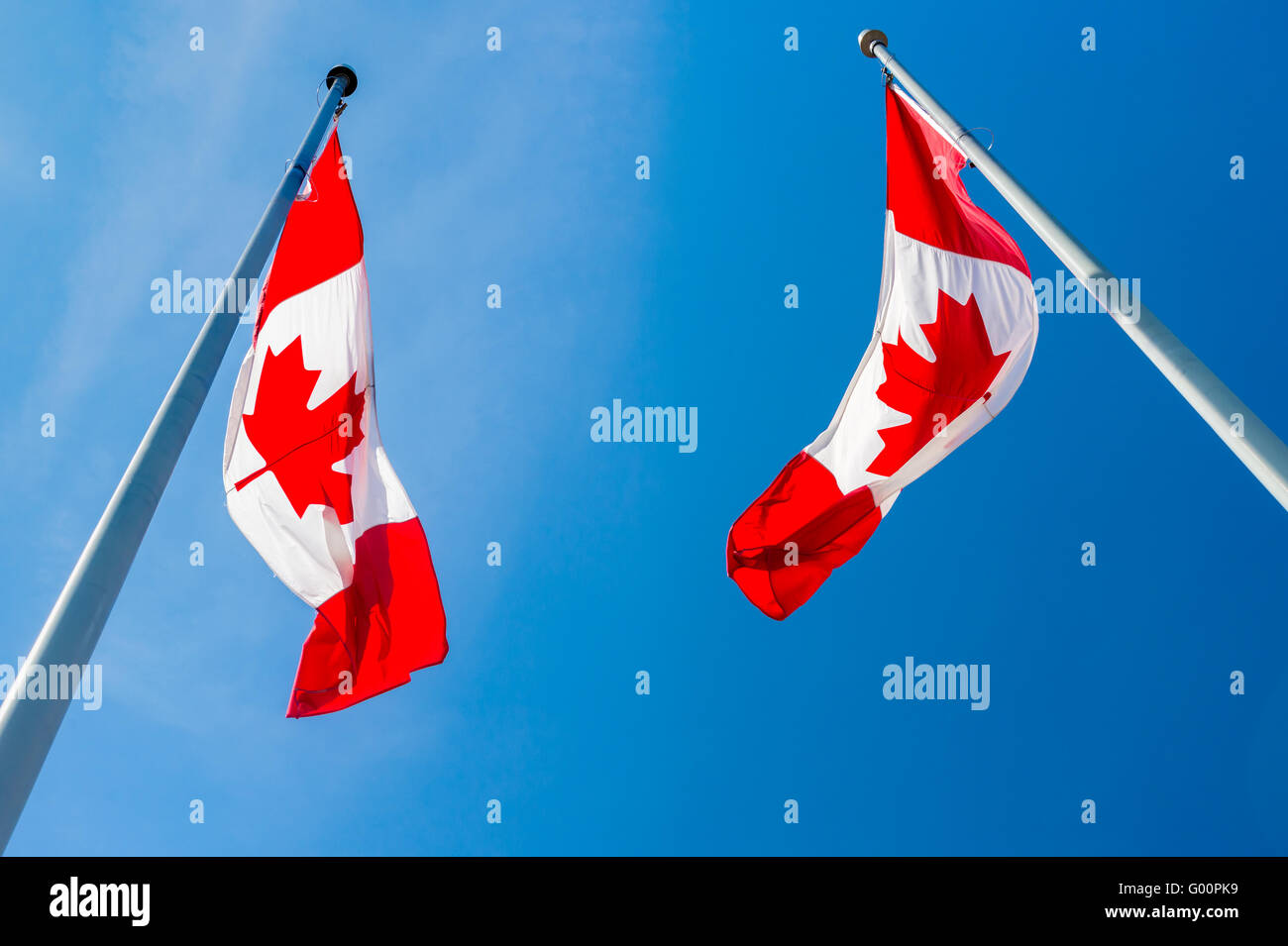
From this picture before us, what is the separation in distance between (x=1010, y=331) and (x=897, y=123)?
314cm

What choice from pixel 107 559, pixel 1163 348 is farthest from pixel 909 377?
pixel 107 559

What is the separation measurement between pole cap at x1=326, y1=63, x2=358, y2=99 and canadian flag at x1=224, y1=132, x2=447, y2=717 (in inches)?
132

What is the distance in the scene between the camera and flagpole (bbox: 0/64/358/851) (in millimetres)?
4086

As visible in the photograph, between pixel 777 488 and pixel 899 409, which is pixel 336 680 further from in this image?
pixel 899 409

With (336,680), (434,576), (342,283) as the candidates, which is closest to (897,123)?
(342,283)

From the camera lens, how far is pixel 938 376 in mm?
8523

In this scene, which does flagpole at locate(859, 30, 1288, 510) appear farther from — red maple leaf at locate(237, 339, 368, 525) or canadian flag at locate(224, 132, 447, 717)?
red maple leaf at locate(237, 339, 368, 525)

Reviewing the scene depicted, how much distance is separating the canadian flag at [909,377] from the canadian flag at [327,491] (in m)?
3.58

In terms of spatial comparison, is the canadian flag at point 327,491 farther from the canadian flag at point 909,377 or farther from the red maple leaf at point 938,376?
the red maple leaf at point 938,376

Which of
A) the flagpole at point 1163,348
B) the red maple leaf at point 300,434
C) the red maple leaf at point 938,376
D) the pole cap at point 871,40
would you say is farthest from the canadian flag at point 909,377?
the red maple leaf at point 300,434

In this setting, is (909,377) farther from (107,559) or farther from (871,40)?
(107,559)

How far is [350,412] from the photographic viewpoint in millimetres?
7449

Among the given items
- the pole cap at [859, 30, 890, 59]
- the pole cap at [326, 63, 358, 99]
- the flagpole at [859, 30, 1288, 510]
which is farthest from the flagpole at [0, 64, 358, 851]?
the pole cap at [859, 30, 890, 59]

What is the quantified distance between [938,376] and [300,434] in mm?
5886
